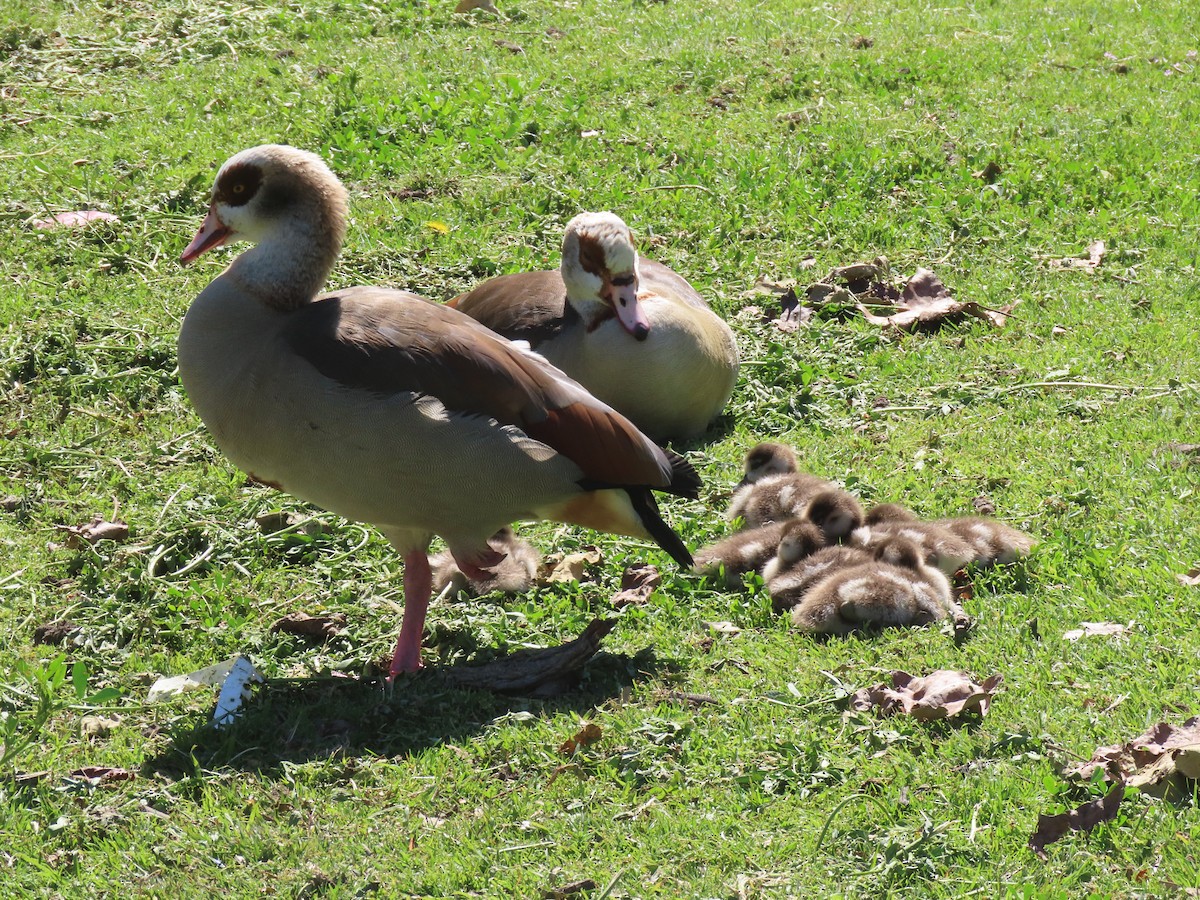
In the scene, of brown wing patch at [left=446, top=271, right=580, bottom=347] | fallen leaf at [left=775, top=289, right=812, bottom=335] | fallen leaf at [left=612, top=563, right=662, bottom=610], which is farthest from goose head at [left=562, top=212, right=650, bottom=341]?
fallen leaf at [left=612, top=563, right=662, bottom=610]

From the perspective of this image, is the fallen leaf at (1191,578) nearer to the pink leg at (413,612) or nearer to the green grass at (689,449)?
the green grass at (689,449)

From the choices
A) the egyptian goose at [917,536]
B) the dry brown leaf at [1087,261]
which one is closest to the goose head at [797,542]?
the egyptian goose at [917,536]

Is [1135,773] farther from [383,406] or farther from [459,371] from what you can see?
[383,406]

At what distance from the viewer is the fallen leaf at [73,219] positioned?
8.68 metres

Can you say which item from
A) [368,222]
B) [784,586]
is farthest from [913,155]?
[784,586]

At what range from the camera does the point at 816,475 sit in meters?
6.45

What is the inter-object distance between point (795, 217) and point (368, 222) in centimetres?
272

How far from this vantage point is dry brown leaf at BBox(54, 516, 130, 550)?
598 cm

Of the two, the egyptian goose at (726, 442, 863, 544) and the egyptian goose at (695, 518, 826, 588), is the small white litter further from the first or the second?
the egyptian goose at (726, 442, 863, 544)

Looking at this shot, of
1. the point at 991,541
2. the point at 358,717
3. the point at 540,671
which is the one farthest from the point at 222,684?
the point at 991,541

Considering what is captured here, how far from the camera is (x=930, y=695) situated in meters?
4.46

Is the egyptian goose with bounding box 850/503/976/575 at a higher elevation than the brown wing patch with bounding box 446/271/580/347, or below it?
below

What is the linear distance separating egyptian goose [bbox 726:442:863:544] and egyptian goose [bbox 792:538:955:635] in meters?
0.47

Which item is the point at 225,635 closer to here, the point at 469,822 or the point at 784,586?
the point at 469,822
